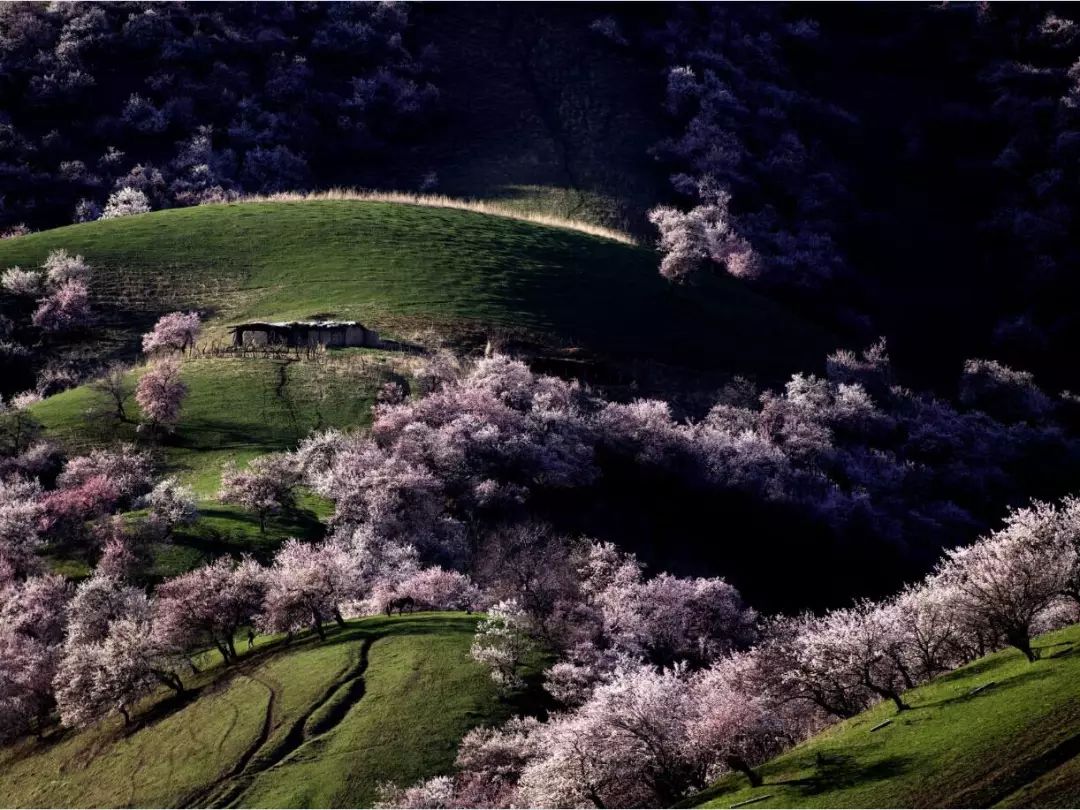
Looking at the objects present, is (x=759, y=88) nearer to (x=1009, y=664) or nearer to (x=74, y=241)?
(x=74, y=241)

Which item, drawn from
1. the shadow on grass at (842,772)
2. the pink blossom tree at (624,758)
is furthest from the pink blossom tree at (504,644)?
the shadow on grass at (842,772)

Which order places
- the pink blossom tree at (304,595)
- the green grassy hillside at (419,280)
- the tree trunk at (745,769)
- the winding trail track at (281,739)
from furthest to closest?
the green grassy hillside at (419,280) → the pink blossom tree at (304,595) → the winding trail track at (281,739) → the tree trunk at (745,769)

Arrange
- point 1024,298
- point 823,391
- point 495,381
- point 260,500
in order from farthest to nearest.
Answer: point 1024,298
point 823,391
point 495,381
point 260,500

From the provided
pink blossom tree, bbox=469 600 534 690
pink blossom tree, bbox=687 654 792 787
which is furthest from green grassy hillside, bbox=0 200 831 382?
pink blossom tree, bbox=687 654 792 787

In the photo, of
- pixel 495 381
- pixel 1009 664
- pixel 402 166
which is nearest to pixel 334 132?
pixel 402 166

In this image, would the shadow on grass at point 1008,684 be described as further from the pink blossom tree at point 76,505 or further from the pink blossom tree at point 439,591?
the pink blossom tree at point 76,505
